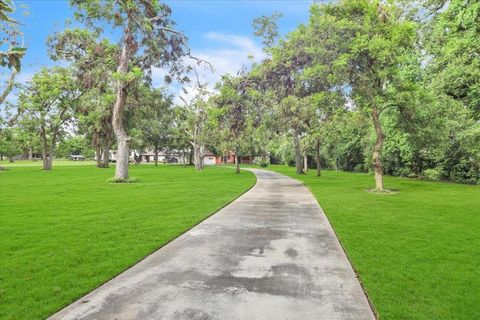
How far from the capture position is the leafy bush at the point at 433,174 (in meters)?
25.6

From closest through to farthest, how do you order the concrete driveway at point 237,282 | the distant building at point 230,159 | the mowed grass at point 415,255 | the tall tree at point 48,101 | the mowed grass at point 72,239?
the concrete driveway at point 237,282 < the mowed grass at point 415,255 < the mowed grass at point 72,239 < the tall tree at point 48,101 < the distant building at point 230,159

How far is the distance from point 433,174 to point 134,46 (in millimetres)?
23972

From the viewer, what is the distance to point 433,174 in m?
25.7

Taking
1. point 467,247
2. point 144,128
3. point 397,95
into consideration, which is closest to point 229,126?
point 397,95

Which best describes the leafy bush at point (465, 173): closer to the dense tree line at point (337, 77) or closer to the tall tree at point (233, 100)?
the dense tree line at point (337, 77)

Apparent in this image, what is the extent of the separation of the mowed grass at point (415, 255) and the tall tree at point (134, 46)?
15314mm

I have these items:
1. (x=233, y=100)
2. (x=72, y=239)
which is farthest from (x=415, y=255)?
(x=233, y=100)

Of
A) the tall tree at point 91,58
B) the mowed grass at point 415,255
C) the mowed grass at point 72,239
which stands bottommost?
the mowed grass at point 72,239

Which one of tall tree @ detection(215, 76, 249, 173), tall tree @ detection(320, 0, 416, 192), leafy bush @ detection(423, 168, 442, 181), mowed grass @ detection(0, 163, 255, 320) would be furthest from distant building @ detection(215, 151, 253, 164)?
mowed grass @ detection(0, 163, 255, 320)

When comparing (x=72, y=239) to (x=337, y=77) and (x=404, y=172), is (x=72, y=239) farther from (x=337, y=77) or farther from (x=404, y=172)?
(x=404, y=172)

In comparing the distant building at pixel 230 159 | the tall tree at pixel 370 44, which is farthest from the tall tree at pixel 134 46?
the distant building at pixel 230 159

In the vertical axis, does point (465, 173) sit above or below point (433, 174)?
above

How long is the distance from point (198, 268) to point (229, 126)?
1960 centimetres

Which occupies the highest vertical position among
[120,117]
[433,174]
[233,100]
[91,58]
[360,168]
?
[91,58]
